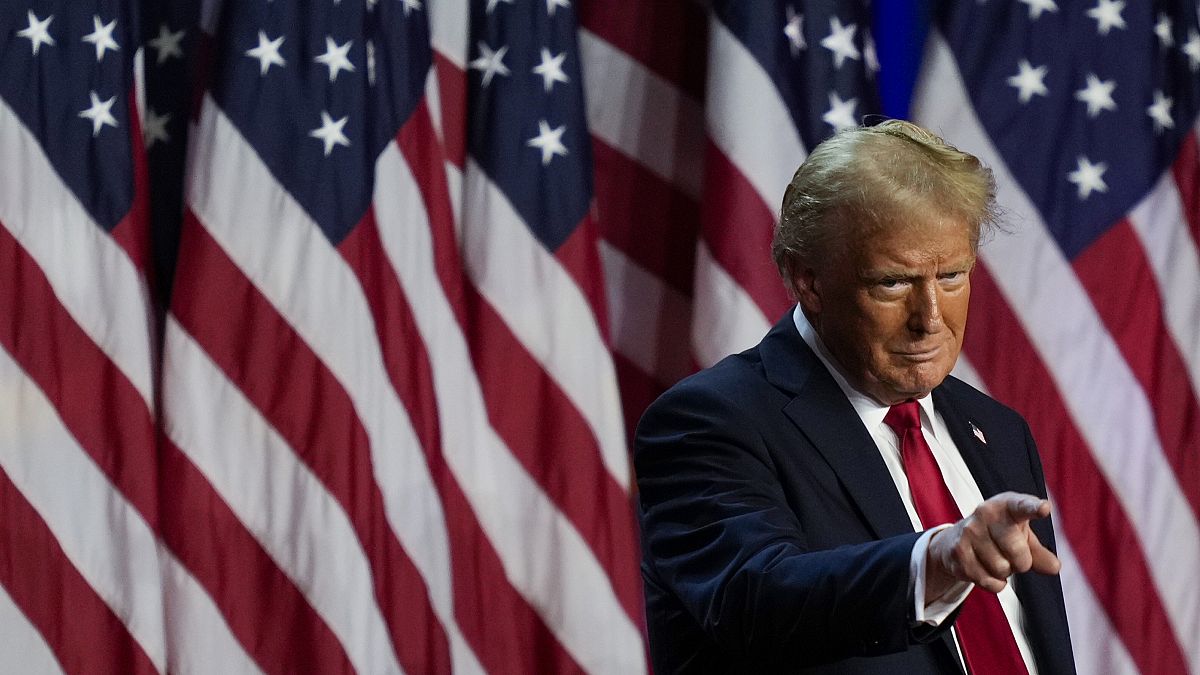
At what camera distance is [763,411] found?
1562 mm

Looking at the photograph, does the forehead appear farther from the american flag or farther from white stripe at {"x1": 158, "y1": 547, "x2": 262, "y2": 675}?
white stripe at {"x1": 158, "y1": 547, "x2": 262, "y2": 675}

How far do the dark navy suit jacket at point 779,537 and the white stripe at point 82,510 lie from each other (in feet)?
5.98

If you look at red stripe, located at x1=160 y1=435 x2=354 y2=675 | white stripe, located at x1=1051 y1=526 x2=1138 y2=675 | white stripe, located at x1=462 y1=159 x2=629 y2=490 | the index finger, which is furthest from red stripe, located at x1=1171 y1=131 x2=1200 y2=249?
the index finger

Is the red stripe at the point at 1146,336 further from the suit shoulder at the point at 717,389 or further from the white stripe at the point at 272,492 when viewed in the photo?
the suit shoulder at the point at 717,389

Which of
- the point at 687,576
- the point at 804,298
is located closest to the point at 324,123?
the point at 804,298

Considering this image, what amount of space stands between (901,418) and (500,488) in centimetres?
180

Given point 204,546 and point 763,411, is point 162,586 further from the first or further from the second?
point 763,411

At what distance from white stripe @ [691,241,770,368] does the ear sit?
1630mm

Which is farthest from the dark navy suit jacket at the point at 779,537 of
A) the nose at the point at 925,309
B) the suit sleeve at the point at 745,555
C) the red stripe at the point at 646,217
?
the red stripe at the point at 646,217

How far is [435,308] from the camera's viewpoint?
130 inches

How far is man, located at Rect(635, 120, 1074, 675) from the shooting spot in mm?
1399

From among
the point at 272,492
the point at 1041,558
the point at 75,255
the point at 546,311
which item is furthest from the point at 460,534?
the point at 1041,558

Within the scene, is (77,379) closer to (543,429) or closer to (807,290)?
(543,429)

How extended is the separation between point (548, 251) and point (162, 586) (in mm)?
1147
